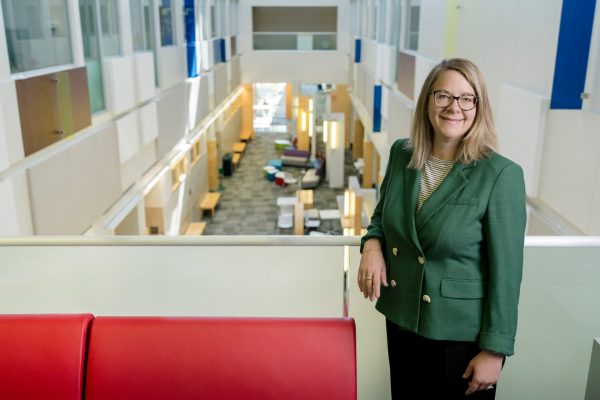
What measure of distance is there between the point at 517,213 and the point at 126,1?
24.7ft

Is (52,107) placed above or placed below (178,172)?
above

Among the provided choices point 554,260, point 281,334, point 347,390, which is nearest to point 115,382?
point 281,334

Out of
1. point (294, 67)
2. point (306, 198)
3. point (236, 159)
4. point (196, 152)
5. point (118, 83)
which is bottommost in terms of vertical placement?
point (236, 159)

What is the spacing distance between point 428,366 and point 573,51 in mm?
2646

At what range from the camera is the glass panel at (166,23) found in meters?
10.6

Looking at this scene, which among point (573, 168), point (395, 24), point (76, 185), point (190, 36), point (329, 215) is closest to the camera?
point (573, 168)

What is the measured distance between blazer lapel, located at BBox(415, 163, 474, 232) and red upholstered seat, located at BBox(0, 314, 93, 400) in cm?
124

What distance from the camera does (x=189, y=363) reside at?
79.1 inches

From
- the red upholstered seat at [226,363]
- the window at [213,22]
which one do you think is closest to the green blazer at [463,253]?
the red upholstered seat at [226,363]

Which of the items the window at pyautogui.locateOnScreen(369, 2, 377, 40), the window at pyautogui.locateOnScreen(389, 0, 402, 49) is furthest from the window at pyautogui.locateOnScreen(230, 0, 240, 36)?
the window at pyautogui.locateOnScreen(389, 0, 402, 49)

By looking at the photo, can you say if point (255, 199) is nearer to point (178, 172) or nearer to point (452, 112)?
point (178, 172)

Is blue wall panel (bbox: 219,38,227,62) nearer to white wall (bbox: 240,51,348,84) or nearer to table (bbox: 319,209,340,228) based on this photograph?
white wall (bbox: 240,51,348,84)

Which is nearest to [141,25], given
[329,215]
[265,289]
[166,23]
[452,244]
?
[166,23]

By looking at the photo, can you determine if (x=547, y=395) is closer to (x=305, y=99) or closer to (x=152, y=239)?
(x=152, y=239)
